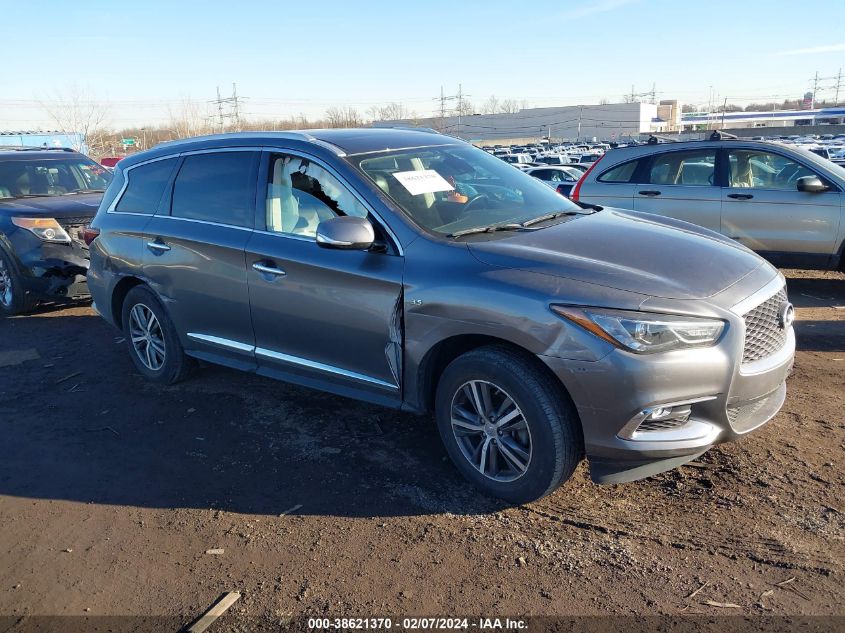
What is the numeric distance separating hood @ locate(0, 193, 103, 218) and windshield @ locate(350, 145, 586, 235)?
5.32m

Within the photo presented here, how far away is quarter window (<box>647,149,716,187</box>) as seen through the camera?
27.5 feet

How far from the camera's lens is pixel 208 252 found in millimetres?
4820

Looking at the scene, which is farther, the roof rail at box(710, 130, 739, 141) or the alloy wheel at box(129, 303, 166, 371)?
the roof rail at box(710, 130, 739, 141)

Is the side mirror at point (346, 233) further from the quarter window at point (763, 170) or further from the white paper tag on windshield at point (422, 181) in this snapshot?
the quarter window at point (763, 170)

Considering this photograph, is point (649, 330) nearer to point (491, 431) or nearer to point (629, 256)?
point (629, 256)

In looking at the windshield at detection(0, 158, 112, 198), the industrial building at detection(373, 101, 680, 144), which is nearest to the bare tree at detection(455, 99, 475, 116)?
the industrial building at detection(373, 101, 680, 144)

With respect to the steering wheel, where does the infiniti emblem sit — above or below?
below

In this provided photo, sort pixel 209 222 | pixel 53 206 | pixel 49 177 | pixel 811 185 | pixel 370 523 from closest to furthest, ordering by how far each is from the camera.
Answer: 1. pixel 370 523
2. pixel 209 222
3. pixel 811 185
4. pixel 53 206
5. pixel 49 177

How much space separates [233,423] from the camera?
16.1 ft

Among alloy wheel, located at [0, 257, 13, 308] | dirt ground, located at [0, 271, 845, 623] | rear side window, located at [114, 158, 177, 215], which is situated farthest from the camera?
alloy wheel, located at [0, 257, 13, 308]

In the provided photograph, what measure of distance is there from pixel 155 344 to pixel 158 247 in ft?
2.85

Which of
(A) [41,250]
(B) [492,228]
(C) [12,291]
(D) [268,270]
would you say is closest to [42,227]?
(A) [41,250]

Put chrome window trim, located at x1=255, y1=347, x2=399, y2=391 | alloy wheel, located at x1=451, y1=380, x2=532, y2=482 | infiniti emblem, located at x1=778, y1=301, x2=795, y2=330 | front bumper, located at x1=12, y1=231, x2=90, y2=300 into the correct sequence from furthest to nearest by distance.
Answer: front bumper, located at x1=12, y1=231, x2=90, y2=300, chrome window trim, located at x1=255, y1=347, x2=399, y2=391, infiniti emblem, located at x1=778, y1=301, x2=795, y2=330, alloy wheel, located at x1=451, y1=380, x2=532, y2=482

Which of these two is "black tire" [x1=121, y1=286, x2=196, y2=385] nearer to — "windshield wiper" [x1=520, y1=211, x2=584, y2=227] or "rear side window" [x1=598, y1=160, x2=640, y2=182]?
"windshield wiper" [x1=520, y1=211, x2=584, y2=227]
